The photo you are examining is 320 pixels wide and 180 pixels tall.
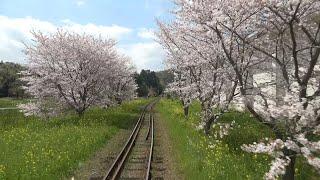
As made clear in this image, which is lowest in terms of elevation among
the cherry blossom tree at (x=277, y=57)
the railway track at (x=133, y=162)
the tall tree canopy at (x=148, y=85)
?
the railway track at (x=133, y=162)

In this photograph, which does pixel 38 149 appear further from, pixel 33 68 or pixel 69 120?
pixel 33 68

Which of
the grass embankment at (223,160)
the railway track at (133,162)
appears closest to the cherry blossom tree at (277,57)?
the grass embankment at (223,160)

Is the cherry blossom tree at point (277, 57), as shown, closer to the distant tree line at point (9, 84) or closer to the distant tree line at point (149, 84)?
the distant tree line at point (9, 84)

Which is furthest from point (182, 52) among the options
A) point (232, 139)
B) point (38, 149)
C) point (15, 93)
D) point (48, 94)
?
point (15, 93)

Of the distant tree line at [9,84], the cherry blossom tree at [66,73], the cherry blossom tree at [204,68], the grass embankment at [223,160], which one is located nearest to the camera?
the grass embankment at [223,160]

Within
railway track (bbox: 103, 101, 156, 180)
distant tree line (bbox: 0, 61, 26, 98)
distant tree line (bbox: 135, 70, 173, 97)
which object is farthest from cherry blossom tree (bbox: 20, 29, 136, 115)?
distant tree line (bbox: 135, 70, 173, 97)

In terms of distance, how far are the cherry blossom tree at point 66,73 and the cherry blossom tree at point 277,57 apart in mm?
16397

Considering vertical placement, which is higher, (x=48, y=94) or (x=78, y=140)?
(x=48, y=94)

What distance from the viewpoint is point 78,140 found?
Result: 925 inches

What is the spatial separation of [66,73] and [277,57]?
2517cm

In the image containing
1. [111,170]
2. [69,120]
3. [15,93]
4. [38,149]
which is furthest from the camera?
[15,93]

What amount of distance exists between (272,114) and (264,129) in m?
17.2

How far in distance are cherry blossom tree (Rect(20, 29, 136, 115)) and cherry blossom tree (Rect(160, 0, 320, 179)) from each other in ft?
53.8

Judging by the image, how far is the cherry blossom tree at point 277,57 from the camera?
30.0 feet
